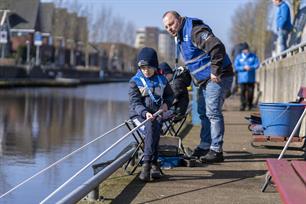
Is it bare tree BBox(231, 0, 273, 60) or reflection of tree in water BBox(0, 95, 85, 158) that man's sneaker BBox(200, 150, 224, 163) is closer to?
reflection of tree in water BBox(0, 95, 85, 158)

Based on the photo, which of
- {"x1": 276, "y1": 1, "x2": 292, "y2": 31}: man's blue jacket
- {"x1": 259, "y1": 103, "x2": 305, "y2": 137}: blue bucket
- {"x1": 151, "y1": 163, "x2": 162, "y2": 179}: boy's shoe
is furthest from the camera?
{"x1": 276, "y1": 1, "x2": 292, "y2": 31}: man's blue jacket

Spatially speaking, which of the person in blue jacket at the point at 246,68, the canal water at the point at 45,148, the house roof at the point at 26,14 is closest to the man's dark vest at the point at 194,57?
the canal water at the point at 45,148

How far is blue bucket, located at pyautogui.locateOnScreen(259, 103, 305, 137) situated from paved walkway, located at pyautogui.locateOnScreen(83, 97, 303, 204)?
1.74ft

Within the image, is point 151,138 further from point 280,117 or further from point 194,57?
point 280,117

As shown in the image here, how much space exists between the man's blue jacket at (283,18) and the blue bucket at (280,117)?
29.0ft

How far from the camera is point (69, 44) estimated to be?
11869 cm

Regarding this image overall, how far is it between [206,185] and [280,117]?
A: 1.90 m

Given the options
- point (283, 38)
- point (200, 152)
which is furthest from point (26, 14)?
point (200, 152)

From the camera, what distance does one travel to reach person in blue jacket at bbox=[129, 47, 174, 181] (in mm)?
7977

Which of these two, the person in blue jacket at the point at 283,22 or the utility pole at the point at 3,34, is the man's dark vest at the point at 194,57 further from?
the utility pole at the point at 3,34

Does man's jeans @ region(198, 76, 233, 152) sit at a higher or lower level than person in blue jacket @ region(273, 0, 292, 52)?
lower

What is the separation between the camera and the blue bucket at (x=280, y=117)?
9.22m

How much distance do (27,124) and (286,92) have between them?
27.1 feet

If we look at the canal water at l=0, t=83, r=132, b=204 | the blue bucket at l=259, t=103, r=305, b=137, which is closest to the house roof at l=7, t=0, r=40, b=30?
the canal water at l=0, t=83, r=132, b=204
